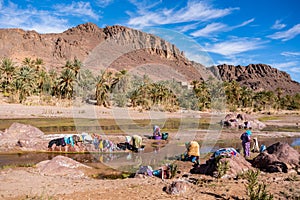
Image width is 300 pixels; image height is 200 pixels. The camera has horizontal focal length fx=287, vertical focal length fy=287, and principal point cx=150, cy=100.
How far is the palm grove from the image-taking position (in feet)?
228

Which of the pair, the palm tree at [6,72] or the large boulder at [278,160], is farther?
the palm tree at [6,72]

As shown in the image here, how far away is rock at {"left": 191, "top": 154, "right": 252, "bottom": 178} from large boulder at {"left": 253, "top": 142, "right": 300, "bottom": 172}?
1145mm

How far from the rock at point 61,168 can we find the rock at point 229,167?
6318mm

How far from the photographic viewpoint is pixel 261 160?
16.7 meters

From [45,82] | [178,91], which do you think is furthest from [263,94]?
[45,82]

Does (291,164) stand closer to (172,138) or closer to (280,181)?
(280,181)

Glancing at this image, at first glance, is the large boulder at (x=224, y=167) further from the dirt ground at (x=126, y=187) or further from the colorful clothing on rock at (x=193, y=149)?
the colorful clothing on rock at (x=193, y=149)

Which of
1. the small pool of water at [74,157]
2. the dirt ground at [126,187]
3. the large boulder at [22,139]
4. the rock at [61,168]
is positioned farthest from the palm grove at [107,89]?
the dirt ground at [126,187]

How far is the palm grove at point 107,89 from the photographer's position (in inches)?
2731

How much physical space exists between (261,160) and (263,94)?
101m

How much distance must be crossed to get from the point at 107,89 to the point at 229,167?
5908 centimetres

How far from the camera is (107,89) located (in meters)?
71.5

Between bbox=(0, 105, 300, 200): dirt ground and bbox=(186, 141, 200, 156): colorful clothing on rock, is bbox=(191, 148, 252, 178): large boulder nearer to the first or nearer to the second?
bbox=(0, 105, 300, 200): dirt ground

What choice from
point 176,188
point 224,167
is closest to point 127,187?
point 176,188
